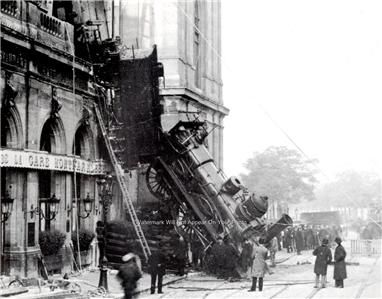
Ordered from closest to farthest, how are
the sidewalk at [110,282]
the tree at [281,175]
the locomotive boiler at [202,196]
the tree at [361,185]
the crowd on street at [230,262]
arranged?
the crowd on street at [230,262] < the sidewalk at [110,282] < the locomotive boiler at [202,196] < the tree at [281,175] < the tree at [361,185]

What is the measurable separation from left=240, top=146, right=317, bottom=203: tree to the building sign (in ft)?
84.6

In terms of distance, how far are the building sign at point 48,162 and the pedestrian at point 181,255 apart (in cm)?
372

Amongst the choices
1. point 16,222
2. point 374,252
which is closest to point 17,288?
point 16,222

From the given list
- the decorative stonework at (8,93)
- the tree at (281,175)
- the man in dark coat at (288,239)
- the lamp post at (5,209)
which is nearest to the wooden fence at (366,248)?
the man in dark coat at (288,239)

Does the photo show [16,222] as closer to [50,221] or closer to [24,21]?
[50,221]

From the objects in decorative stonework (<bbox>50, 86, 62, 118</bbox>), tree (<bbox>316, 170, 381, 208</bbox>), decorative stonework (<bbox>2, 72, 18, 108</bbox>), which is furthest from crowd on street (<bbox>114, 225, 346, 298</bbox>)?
tree (<bbox>316, 170, 381, 208</bbox>)

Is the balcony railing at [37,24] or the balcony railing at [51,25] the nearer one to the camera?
the balcony railing at [37,24]

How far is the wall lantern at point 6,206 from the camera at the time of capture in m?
15.9

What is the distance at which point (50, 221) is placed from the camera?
60.6 ft

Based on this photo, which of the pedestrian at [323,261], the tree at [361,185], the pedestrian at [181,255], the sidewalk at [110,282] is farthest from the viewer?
the tree at [361,185]

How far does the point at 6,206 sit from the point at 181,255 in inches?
252

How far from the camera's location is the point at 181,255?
65.9 ft

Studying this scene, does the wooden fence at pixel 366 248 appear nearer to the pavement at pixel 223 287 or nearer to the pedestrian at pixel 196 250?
the pavement at pixel 223 287

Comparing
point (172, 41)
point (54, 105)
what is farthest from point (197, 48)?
point (54, 105)
